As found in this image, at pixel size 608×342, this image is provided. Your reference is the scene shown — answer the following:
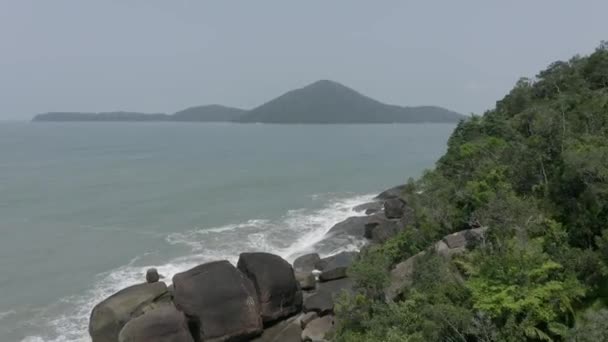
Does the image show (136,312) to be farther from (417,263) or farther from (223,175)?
(223,175)

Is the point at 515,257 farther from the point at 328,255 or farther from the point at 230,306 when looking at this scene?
the point at 328,255

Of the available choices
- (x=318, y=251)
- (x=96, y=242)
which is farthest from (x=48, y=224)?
(x=318, y=251)

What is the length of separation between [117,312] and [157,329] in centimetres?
264

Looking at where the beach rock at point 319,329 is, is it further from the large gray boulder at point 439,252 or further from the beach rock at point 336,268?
the beach rock at point 336,268

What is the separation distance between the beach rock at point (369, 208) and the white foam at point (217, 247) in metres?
0.68

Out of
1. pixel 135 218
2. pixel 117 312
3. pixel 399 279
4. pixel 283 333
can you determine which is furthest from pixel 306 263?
pixel 135 218

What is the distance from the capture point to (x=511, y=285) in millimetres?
11047

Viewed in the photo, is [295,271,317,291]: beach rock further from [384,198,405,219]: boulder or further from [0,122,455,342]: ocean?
[384,198,405,219]: boulder

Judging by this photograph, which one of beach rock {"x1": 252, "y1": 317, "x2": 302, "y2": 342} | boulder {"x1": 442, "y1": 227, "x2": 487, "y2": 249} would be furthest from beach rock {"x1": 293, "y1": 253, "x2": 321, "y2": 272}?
boulder {"x1": 442, "y1": 227, "x2": 487, "y2": 249}

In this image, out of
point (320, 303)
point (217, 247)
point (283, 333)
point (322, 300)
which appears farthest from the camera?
point (217, 247)

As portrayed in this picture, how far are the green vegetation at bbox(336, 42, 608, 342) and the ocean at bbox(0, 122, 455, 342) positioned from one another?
11.2m

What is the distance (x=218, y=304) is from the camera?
53.2 feet

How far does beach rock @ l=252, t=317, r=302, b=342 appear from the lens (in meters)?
16.4

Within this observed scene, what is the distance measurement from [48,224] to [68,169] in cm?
2944
